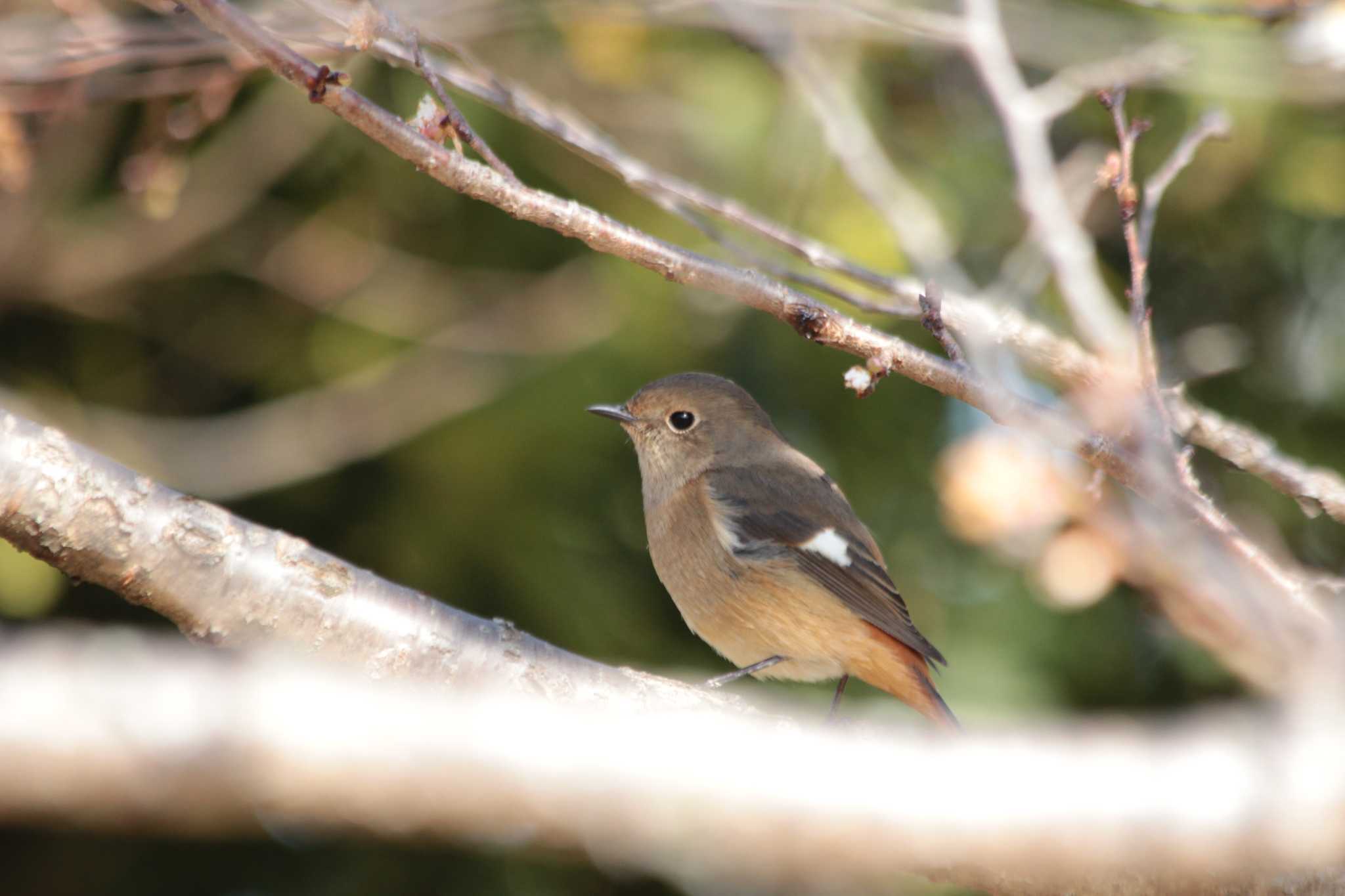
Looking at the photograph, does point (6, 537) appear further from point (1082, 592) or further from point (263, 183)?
point (263, 183)

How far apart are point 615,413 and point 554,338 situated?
0.90 metres

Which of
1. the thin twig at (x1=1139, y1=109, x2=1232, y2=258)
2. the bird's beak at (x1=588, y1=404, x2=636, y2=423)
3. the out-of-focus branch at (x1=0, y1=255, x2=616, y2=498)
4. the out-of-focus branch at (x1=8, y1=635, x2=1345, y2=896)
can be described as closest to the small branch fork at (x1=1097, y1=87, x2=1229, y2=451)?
the thin twig at (x1=1139, y1=109, x2=1232, y2=258)

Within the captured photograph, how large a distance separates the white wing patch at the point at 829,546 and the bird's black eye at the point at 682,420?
0.69 m

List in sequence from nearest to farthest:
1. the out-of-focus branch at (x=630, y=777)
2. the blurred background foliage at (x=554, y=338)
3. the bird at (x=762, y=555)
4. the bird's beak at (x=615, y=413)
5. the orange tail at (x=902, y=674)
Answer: the out-of-focus branch at (x=630, y=777) → the orange tail at (x=902, y=674) → the bird at (x=762, y=555) → the bird's beak at (x=615, y=413) → the blurred background foliage at (x=554, y=338)

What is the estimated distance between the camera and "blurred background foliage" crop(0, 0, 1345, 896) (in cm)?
493

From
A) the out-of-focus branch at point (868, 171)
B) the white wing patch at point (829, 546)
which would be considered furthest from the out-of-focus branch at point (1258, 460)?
the white wing patch at point (829, 546)

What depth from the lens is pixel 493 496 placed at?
5043 millimetres

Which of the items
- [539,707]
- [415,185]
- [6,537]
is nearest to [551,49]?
[415,185]

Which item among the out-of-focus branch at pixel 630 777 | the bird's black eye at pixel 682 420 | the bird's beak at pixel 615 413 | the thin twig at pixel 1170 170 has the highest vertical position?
the thin twig at pixel 1170 170

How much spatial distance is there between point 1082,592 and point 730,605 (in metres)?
1.11

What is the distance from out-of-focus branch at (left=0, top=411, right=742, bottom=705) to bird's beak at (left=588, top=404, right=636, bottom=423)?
1.74m

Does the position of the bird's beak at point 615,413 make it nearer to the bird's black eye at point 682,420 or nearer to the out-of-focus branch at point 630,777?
the bird's black eye at point 682,420

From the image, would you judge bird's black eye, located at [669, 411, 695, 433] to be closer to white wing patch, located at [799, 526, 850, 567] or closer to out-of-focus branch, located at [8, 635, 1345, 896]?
white wing patch, located at [799, 526, 850, 567]

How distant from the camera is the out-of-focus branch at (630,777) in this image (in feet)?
2.93
